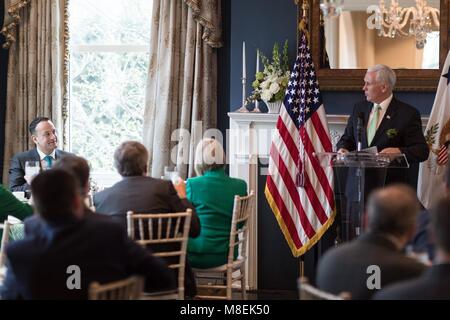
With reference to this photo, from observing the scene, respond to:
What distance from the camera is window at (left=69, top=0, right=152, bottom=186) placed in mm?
8023

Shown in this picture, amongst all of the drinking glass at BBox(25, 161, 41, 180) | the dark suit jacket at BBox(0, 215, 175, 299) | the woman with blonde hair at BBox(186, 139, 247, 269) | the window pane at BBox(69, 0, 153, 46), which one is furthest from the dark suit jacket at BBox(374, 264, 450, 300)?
the window pane at BBox(69, 0, 153, 46)

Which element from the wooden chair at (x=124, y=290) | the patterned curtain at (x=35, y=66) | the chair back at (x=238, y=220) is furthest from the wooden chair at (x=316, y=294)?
the patterned curtain at (x=35, y=66)

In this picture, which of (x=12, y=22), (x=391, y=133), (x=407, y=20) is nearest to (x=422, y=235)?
(x=391, y=133)

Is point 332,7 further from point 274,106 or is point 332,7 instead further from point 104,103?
point 104,103

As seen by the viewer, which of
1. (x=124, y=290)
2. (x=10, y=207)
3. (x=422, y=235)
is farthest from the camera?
(x=10, y=207)

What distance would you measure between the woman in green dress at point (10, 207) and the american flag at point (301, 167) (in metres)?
2.24

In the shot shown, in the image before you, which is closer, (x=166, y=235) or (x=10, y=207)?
(x=166, y=235)

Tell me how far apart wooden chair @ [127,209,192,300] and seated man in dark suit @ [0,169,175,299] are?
103cm

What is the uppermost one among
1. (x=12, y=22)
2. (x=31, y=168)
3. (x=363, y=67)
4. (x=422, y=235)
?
(x=12, y=22)

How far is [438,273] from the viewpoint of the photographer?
8.80 ft

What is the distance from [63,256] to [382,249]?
114cm

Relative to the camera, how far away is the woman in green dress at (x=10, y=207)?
15.9 feet

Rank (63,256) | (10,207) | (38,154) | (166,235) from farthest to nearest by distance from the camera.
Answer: (38,154) < (10,207) < (166,235) < (63,256)
